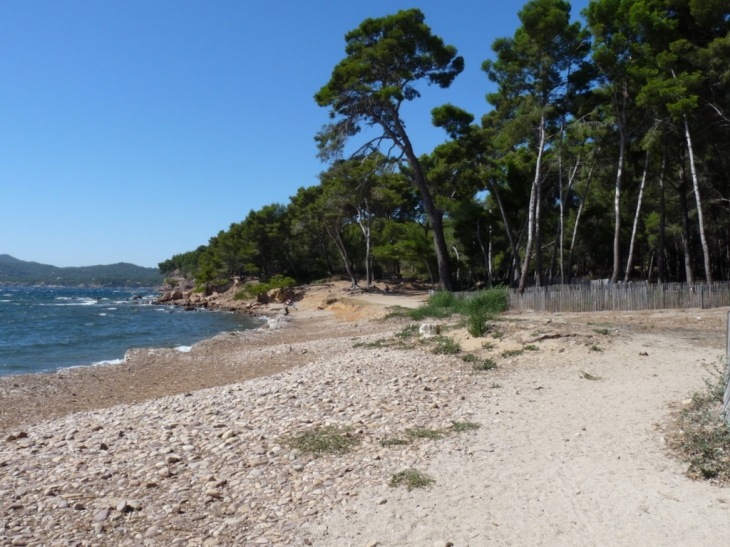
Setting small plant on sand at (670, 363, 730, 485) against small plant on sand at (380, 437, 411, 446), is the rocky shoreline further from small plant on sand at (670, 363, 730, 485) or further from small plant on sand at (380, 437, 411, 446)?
small plant on sand at (670, 363, 730, 485)

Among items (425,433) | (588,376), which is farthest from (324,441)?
(588,376)

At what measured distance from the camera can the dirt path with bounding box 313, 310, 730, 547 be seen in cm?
395

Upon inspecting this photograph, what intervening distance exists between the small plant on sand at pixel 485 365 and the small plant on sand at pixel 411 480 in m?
5.11

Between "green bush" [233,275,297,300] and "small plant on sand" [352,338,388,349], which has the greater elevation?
"green bush" [233,275,297,300]

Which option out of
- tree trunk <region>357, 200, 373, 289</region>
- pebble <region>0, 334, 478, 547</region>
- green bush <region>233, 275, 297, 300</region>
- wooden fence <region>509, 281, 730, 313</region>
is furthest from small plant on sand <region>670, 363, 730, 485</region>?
green bush <region>233, 275, 297, 300</region>

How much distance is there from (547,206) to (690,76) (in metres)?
14.8

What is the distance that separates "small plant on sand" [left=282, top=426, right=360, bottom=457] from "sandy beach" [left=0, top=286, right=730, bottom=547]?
89 mm

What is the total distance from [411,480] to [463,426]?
1696mm

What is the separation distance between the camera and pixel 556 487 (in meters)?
4.67

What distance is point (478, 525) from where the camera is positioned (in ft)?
13.4

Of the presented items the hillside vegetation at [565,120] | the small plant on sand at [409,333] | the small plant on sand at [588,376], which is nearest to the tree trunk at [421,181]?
the hillside vegetation at [565,120]

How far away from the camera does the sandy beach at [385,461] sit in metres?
4.16

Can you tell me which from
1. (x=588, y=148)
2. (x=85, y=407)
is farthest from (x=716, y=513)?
(x=588, y=148)

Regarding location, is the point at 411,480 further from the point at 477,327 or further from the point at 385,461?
the point at 477,327
